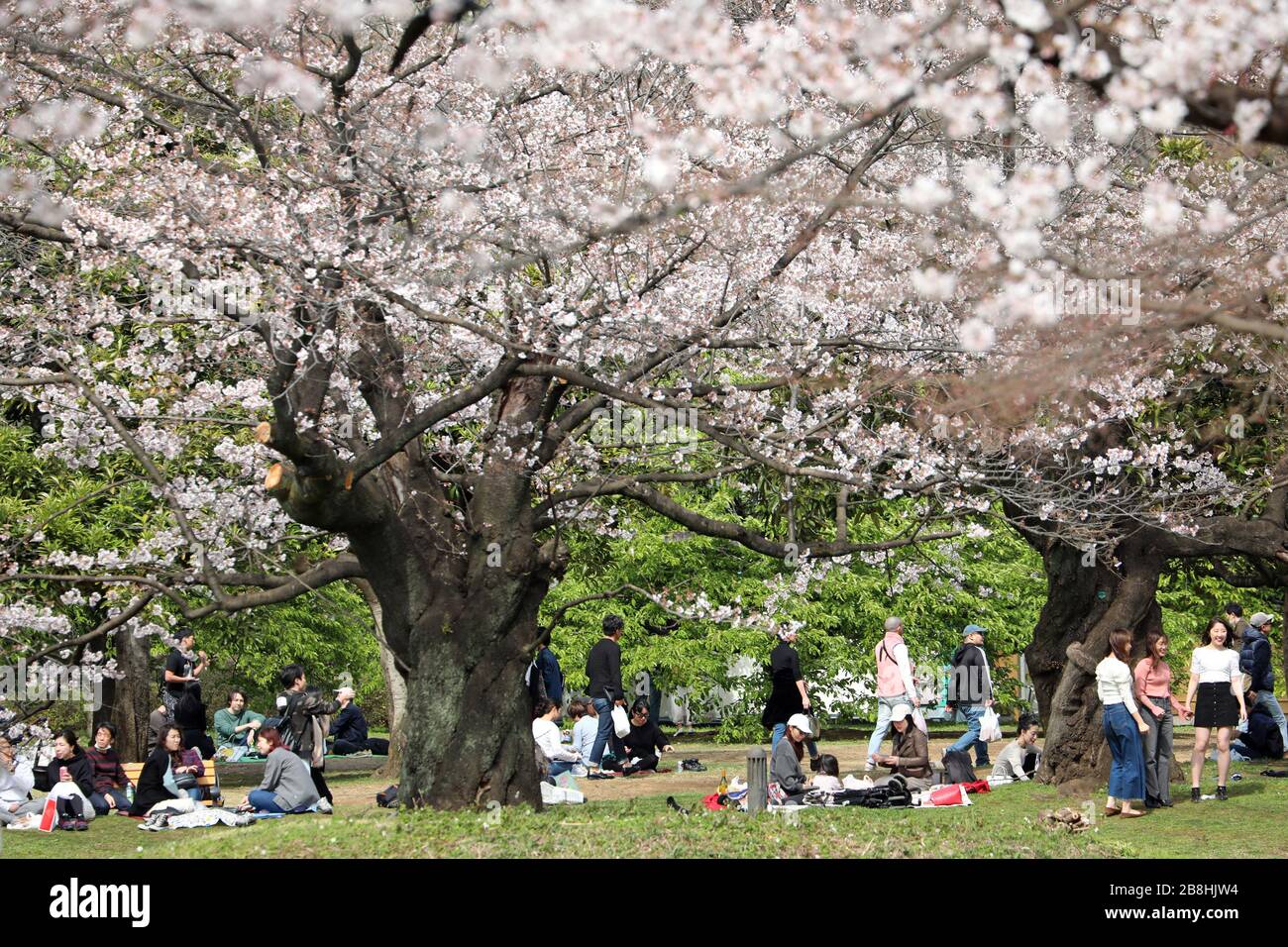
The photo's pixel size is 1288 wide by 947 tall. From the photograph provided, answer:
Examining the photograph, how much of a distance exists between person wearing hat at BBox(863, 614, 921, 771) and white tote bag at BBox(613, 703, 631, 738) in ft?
10.7

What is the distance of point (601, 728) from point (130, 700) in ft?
22.6

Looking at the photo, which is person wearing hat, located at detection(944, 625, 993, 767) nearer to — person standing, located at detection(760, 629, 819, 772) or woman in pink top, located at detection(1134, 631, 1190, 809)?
person standing, located at detection(760, 629, 819, 772)

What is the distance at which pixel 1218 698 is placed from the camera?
506 inches

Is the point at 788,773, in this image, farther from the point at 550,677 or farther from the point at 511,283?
the point at 511,283

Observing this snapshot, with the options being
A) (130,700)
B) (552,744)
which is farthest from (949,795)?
(130,700)

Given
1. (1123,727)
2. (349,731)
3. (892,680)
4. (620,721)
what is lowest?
(349,731)

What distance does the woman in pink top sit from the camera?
12.4 metres

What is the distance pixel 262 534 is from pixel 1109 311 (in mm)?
9486

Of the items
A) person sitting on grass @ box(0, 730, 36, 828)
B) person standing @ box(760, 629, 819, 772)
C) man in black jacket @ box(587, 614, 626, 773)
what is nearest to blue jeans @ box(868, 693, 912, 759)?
person standing @ box(760, 629, 819, 772)

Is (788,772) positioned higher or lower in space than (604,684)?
lower

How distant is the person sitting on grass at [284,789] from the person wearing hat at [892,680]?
18.7 feet

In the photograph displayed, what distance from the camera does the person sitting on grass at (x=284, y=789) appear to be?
42.3ft

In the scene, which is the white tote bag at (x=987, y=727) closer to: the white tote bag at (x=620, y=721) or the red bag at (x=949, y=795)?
the red bag at (x=949, y=795)

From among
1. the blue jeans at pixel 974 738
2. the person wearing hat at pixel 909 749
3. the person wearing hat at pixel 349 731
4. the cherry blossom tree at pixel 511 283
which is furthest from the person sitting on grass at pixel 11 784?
the blue jeans at pixel 974 738
